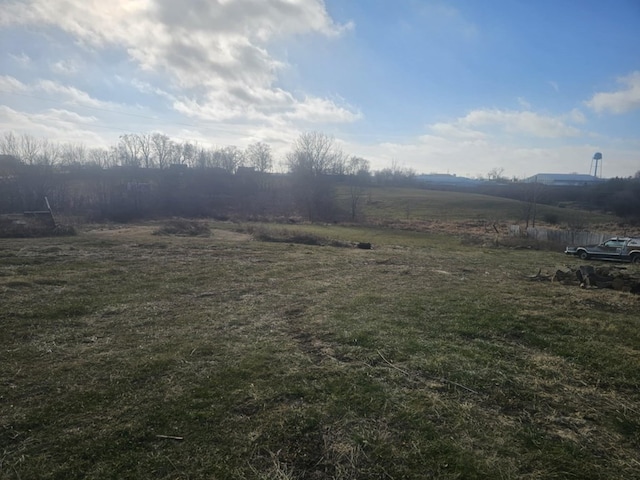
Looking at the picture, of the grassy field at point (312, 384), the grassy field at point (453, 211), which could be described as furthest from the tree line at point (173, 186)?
the grassy field at point (312, 384)

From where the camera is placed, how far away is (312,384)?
4.99m

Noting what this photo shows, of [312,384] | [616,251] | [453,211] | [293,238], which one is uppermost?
[453,211]

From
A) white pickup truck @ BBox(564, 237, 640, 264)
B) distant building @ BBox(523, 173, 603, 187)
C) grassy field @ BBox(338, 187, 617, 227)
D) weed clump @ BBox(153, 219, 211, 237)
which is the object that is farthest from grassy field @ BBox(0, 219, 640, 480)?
distant building @ BBox(523, 173, 603, 187)

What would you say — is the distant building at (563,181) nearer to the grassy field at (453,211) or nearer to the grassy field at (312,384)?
the grassy field at (453,211)

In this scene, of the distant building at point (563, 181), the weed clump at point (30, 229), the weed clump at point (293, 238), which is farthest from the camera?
the distant building at point (563, 181)

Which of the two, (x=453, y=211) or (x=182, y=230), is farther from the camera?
(x=453, y=211)

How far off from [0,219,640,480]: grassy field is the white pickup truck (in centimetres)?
1508

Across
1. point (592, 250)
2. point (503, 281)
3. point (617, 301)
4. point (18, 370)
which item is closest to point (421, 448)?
point (18, 370)

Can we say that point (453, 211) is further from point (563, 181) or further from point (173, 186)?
point (563, 181)

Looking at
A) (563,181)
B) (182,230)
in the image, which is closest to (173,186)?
(182,230)

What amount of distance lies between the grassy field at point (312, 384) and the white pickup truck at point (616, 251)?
15077 mm

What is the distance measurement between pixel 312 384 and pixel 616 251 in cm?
2511

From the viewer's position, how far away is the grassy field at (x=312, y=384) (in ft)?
11.7

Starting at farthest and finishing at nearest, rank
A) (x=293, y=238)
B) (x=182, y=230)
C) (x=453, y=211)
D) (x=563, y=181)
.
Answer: (x=563, y=181), (x=453, y=211), (x=182, y=230), (x=293, y=238)
